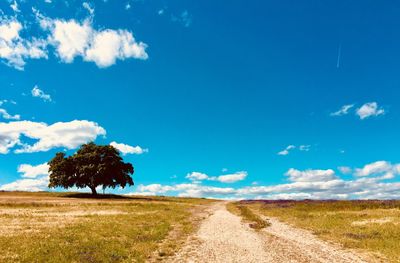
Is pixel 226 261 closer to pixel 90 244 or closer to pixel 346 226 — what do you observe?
pixel 90 244

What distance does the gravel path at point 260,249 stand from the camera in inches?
685

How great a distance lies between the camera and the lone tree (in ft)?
304

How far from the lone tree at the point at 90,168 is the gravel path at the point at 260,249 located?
71.9 m

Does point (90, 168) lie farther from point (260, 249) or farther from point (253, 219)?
point (260, 249)

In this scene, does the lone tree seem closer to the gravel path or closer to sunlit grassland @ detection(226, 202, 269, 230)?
sunlit grassland @ detection(226, 202, 269, 230)

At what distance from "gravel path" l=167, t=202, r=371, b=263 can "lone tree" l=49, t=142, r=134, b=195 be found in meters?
71.9

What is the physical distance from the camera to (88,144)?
323ft

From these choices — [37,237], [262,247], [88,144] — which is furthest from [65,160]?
[262,247]

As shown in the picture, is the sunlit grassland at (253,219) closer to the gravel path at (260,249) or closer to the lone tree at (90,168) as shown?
the gravel path at (260,249)

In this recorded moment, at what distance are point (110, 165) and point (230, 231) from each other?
71.9 m

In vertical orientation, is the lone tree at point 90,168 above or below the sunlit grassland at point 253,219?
above

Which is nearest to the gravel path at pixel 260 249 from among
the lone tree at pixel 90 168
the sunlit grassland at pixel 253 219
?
the sunlit grassland at pixel 253 219

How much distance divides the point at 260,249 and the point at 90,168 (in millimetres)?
78738

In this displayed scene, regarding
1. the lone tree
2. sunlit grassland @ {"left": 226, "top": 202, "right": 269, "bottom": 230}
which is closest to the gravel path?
sunlit grassland @ {"left": 226, "top": 202, "right": 269, "bottom": 230}
